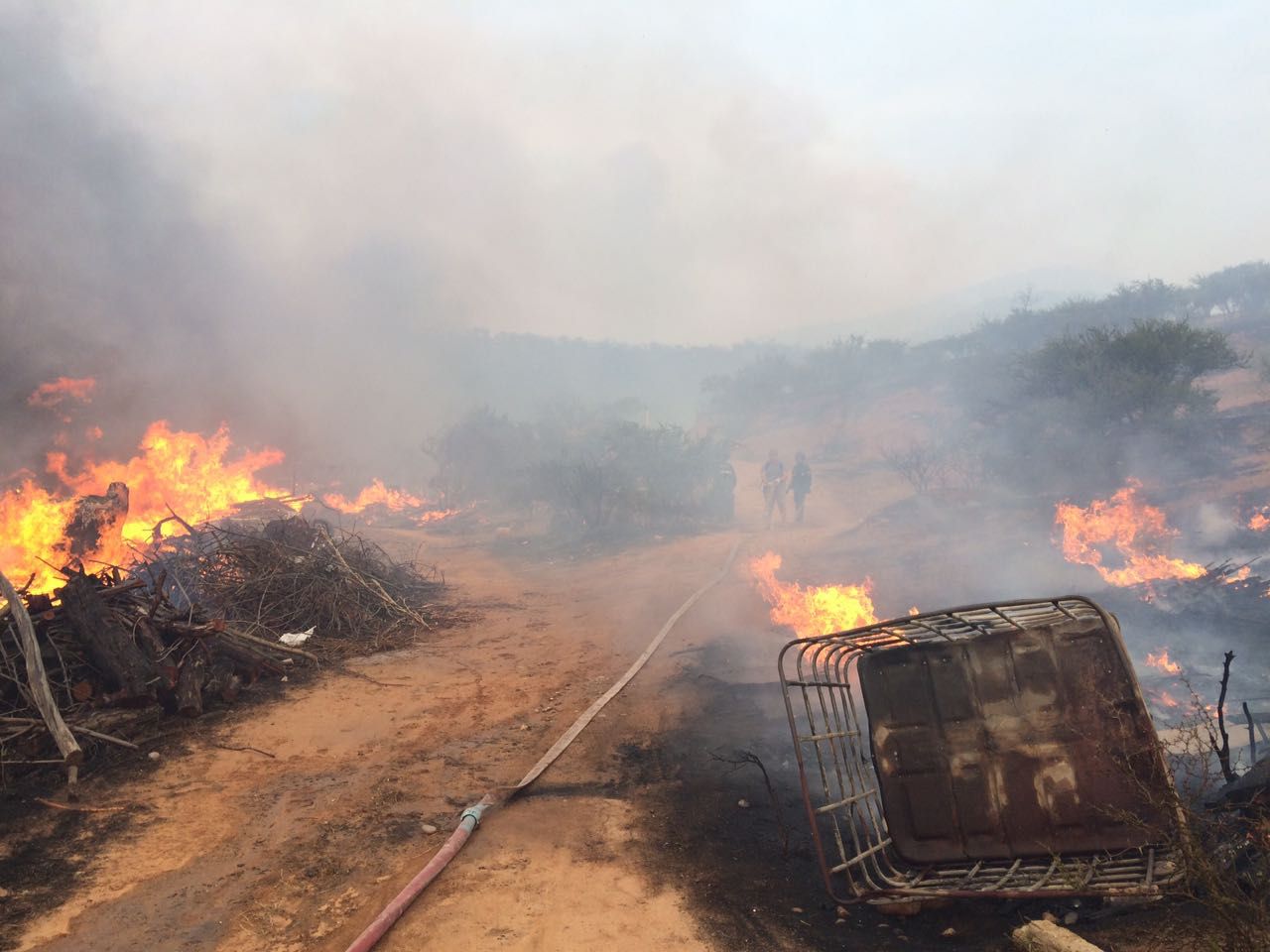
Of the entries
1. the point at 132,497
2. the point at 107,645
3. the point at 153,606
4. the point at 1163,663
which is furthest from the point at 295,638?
the point at 1163,663

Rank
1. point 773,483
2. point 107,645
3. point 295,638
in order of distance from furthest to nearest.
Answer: point 773,483, point 295,638, point 107,645

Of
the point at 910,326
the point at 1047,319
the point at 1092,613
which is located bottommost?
the point at 1092,613

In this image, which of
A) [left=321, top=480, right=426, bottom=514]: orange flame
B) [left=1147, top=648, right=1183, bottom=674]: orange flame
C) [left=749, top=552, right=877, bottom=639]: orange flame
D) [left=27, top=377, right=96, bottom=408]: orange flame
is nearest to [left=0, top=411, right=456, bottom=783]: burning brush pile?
[left=27, top=377, right=96, bottom=408]: orange flame

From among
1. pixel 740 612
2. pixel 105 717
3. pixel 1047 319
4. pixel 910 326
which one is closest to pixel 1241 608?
pixel 740 612

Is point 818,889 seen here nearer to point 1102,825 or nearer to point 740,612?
point 1102,825

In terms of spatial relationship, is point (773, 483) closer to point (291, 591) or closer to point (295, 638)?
point (291, 591)

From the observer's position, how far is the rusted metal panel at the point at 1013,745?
3.88 m

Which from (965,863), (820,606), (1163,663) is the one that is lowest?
(1163,663)

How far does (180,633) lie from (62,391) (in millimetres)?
15675

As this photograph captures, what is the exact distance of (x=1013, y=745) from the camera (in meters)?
4.09

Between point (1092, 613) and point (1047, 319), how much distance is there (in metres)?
43.8

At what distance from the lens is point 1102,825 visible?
12.8ft

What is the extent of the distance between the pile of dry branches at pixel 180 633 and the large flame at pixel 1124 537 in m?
11.3

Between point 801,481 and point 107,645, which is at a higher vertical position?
point 801,481
